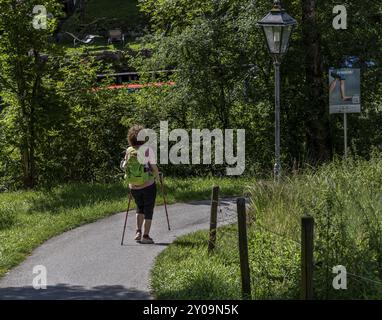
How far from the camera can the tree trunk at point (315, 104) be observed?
64.9 feet

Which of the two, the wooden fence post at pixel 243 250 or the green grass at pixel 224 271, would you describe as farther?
the green grass at pixel 224 271

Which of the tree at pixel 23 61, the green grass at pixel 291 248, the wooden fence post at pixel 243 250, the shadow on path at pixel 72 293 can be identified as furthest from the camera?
the tree at pixel 23 61

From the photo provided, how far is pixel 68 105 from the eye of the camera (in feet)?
67.1

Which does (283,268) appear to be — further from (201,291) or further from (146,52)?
(146,52)

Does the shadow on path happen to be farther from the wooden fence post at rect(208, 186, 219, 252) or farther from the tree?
the tree

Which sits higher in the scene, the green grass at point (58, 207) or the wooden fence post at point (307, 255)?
the wooden fence post at point (307, 255)

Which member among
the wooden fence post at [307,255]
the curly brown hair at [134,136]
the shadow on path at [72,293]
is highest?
the curly brown hair at [134,136]

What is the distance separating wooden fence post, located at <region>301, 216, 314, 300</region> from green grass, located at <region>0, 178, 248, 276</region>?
450cm

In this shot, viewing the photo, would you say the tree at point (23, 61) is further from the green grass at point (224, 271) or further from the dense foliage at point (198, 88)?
the green grass at point (224, 271)

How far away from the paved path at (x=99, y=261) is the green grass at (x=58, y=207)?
0.88 ft

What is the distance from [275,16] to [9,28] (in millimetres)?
7622

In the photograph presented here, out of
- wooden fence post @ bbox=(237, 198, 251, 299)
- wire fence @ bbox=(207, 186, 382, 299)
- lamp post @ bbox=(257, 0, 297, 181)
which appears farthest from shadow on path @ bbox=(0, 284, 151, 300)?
lamp post @ bbox=(257, 0, 297, 181)

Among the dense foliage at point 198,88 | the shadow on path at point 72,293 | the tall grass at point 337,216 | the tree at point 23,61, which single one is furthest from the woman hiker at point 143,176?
the tree at point 23,61
